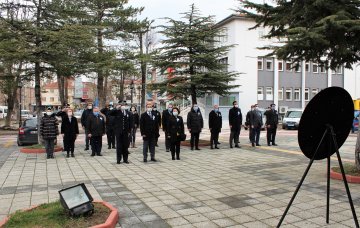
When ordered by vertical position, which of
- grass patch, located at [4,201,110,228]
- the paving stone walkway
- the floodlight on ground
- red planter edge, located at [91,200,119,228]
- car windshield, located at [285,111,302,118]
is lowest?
the paving stone walkway

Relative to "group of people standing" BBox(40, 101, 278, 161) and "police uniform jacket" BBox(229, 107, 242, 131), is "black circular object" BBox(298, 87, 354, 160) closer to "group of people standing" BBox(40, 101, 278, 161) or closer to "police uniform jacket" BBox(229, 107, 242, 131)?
"group of people standing" BBox(40, 101, 278, 161)

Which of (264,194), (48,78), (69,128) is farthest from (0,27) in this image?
(264,194)

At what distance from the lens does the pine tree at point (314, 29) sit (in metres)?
7.57

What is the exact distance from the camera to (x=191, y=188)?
803 cm

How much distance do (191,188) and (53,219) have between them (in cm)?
338

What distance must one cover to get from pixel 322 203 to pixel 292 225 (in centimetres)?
149

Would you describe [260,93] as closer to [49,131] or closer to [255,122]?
[255,122]

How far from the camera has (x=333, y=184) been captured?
818cm

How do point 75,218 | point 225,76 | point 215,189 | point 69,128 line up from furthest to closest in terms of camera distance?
point 225,76, point 69,128, point 215,189, point 75,218

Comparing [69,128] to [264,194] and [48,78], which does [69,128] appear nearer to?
[48,78]

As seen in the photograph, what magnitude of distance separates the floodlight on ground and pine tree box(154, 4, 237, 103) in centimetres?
1192

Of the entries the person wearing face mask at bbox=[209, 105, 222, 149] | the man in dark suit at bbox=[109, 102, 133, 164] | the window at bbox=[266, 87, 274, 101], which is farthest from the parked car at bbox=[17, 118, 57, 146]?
the window at bbox=[266, 87, 274, 101]

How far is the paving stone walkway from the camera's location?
5.89 m

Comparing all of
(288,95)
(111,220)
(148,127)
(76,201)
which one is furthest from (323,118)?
(288,95)
